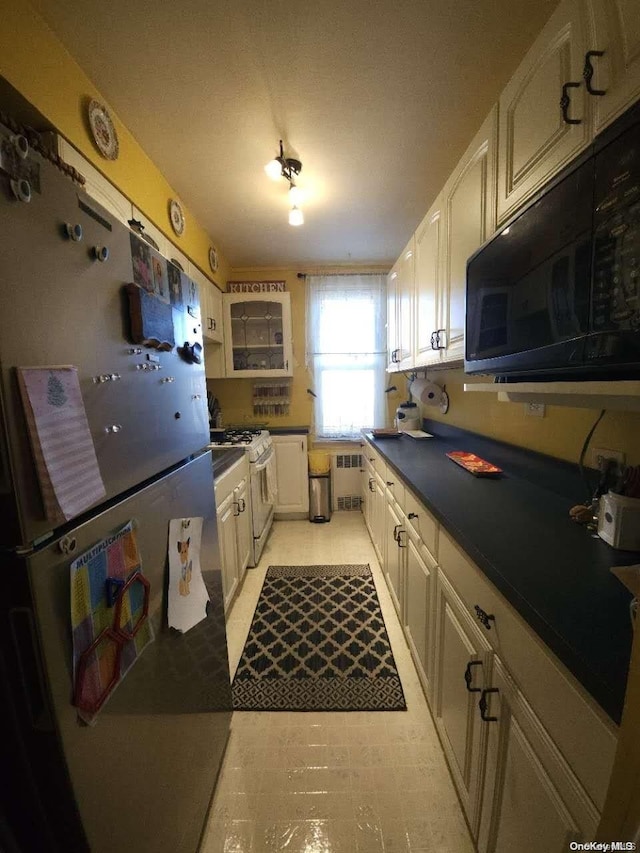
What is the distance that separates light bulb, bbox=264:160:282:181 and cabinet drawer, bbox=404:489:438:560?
1.75 metres

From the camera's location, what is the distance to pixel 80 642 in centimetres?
50

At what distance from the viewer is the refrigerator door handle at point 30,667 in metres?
0.43

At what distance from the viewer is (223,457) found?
1926 millimetres

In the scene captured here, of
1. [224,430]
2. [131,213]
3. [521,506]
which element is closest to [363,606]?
[521,506]

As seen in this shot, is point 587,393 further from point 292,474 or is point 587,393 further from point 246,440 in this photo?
point 292,474

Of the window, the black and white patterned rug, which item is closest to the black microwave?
the black and white patterned rug

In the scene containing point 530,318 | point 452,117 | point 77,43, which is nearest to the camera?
point 530,318

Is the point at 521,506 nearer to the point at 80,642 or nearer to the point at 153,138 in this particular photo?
the point at 80,642

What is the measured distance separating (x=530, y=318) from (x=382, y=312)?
7.65 ft

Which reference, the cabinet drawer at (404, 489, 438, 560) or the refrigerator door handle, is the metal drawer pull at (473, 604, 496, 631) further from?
the refrigerator door handle

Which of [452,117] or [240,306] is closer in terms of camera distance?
[452,117]

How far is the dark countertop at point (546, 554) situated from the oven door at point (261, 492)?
121 centimetres

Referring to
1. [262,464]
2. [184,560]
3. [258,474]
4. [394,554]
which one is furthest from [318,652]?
[262,464]

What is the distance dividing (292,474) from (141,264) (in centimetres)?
248
